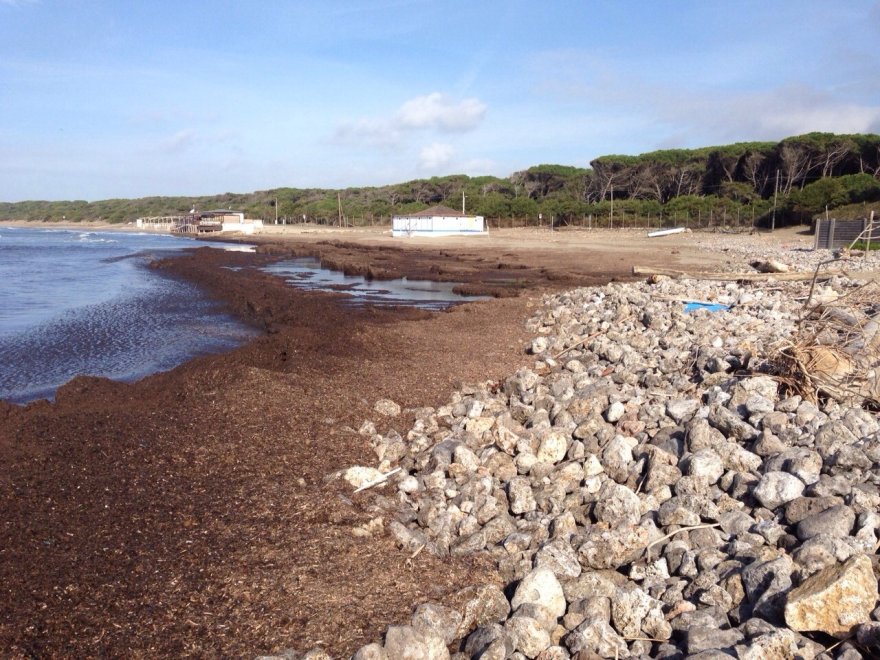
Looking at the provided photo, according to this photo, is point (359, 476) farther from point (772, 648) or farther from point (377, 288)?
point (377, 288)

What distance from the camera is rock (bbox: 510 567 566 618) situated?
386cm

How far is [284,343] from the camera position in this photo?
1120 cm

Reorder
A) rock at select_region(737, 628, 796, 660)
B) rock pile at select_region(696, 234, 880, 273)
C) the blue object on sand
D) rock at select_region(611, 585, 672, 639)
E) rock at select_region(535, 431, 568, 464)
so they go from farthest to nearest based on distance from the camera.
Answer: rock pile at select_region(696, 234, 880, 273)
the blue object on sand
rock at select_region(535, 431, 568, 464)
rock at select_region(611, 585, 672, 639)
rock at select_region(737, 628, 796, 660)

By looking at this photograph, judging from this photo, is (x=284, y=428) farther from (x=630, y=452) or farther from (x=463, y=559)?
(x=630, y=452)

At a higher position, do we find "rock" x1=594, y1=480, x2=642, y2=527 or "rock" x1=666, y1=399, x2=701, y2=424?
"rock" x1=666, y1=399, x2=701, y2=424

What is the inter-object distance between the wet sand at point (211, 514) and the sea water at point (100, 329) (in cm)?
326

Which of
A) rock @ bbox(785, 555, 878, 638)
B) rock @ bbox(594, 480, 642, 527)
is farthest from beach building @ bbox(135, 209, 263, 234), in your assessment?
rock @ bbox(785, 555, 878, 638)

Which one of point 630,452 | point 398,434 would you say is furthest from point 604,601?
point 398,434

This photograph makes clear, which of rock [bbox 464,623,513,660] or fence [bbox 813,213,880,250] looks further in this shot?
fence [bbox 813,213,880,250]

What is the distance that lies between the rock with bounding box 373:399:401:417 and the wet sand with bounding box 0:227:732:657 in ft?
0.55

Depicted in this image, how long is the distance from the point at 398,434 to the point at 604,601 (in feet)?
11.6

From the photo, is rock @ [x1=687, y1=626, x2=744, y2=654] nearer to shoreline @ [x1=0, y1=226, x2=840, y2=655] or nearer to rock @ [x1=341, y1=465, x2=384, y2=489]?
shoreline @ [x1=0, y1=226, x2=840, y2=655]

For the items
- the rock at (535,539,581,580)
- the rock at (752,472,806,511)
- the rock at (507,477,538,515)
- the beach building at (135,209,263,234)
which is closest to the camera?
the rock at (535,539,581,580)

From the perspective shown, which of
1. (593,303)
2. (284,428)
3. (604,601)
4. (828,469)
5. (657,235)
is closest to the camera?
(604,601)
